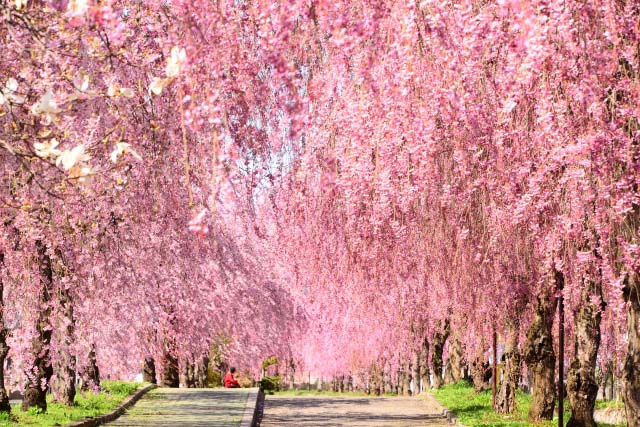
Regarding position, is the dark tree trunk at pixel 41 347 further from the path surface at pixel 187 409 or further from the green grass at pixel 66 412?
the path surface at pixel 187 409

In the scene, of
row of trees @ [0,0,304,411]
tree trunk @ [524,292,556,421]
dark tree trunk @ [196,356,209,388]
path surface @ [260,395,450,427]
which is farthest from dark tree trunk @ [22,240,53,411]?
dark tree trunk @ [196,356,209,388]

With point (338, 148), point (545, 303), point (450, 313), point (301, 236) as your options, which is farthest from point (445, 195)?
point (450, 313)

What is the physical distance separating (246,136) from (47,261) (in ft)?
23.9

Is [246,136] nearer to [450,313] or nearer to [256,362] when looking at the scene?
[450,313]

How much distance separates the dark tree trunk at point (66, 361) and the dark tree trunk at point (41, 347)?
0.24m

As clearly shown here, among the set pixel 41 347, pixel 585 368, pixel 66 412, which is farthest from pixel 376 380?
pixel 41 347

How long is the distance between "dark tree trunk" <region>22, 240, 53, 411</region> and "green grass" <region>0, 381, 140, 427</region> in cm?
37

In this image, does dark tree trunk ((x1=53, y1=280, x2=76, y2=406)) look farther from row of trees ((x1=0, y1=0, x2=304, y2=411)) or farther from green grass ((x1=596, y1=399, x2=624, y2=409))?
green grass ((x1=596, y1=399, x2=624, y2=409))

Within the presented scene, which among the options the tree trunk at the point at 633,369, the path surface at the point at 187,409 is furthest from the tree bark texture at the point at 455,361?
the tree trunk at the point at 633,369

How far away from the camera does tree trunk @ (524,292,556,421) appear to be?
2389 centimetres

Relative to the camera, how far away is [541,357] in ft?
79.2

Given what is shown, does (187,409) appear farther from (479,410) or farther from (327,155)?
(327,155)

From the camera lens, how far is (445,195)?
15.2 m

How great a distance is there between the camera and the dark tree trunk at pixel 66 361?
1791 centimetres
